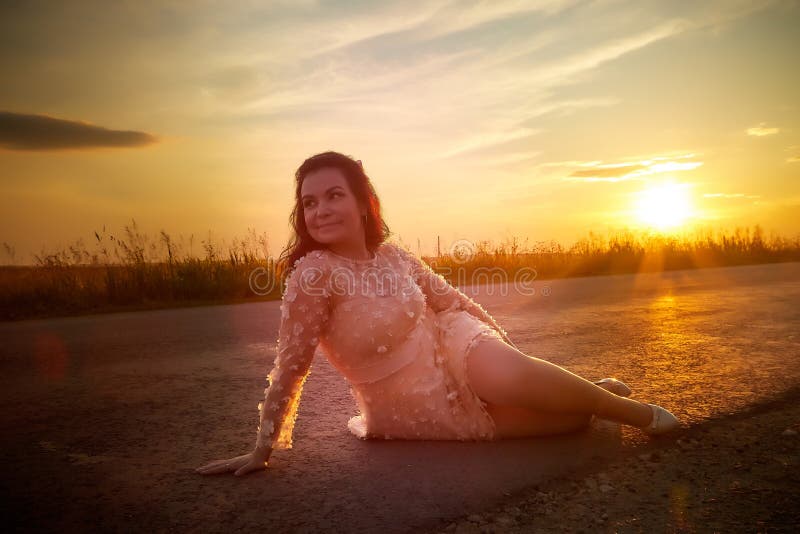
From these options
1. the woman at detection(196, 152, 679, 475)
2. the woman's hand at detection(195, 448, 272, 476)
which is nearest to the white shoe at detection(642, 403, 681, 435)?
the woman at detection(196, 152, 679, 475)

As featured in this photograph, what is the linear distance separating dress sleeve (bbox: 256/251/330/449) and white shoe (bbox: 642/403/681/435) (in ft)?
5.27

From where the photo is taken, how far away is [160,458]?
2.83 metres

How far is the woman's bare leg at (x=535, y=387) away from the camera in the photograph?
8.61 ft

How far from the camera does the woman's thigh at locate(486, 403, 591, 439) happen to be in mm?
2820

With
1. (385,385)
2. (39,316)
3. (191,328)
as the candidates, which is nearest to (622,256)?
(191,328)

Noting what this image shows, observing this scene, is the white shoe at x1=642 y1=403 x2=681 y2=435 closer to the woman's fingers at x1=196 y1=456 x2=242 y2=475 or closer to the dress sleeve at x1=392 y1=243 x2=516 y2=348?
the dress sleeve at x1=392 y1=243 x2=516 y2=348

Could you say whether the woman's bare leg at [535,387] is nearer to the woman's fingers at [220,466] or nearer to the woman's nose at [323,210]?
the woman's nose at [323,210]

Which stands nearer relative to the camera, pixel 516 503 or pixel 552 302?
pixel 516 503

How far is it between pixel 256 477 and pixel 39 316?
8.42 metres

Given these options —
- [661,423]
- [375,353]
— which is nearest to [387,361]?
[375,353]

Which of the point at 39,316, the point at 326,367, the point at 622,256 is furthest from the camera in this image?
the point at 622,256

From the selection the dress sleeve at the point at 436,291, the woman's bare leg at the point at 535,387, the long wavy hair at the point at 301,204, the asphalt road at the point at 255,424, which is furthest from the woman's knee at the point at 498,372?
the long wavy hair at the point at 301,204

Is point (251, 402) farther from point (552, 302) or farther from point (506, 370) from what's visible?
point (552, 302)

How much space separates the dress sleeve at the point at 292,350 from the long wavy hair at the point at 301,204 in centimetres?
35
